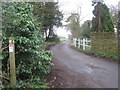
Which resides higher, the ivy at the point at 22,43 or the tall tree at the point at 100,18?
the tall tree at the point at 100,18

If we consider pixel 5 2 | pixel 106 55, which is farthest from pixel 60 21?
pixel 5 2

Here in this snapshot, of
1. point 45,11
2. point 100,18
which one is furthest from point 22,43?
point 100,18

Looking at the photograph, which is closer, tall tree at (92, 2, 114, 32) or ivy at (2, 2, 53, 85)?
ivy at (2, 2, 53, 85)

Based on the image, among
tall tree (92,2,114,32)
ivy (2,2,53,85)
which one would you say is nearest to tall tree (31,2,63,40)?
ivy (2,2,53,85)

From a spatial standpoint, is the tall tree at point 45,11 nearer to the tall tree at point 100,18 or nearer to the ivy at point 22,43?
the ivy at point 22,43

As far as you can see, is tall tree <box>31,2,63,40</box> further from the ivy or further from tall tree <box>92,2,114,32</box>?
tall tree <box>92,2,114,32</box>

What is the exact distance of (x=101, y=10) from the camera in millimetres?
11109

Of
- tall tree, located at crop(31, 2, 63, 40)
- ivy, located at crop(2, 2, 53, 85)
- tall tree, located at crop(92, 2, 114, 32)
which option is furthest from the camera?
tall tree, located at crop(92, 2, 114, 32)

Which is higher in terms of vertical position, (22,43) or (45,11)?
(45,11)

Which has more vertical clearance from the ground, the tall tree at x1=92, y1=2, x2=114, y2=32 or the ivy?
the tall tree at x1=92, y1=2, x2=114, y2=32

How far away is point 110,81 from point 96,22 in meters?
9.25

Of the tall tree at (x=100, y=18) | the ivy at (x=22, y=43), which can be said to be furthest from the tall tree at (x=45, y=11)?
the tall tree at (x=100, y=18)

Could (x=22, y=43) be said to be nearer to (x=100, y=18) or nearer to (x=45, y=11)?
(x=45, y=11)

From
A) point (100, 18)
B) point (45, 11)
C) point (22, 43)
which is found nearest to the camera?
point (22, 43)
